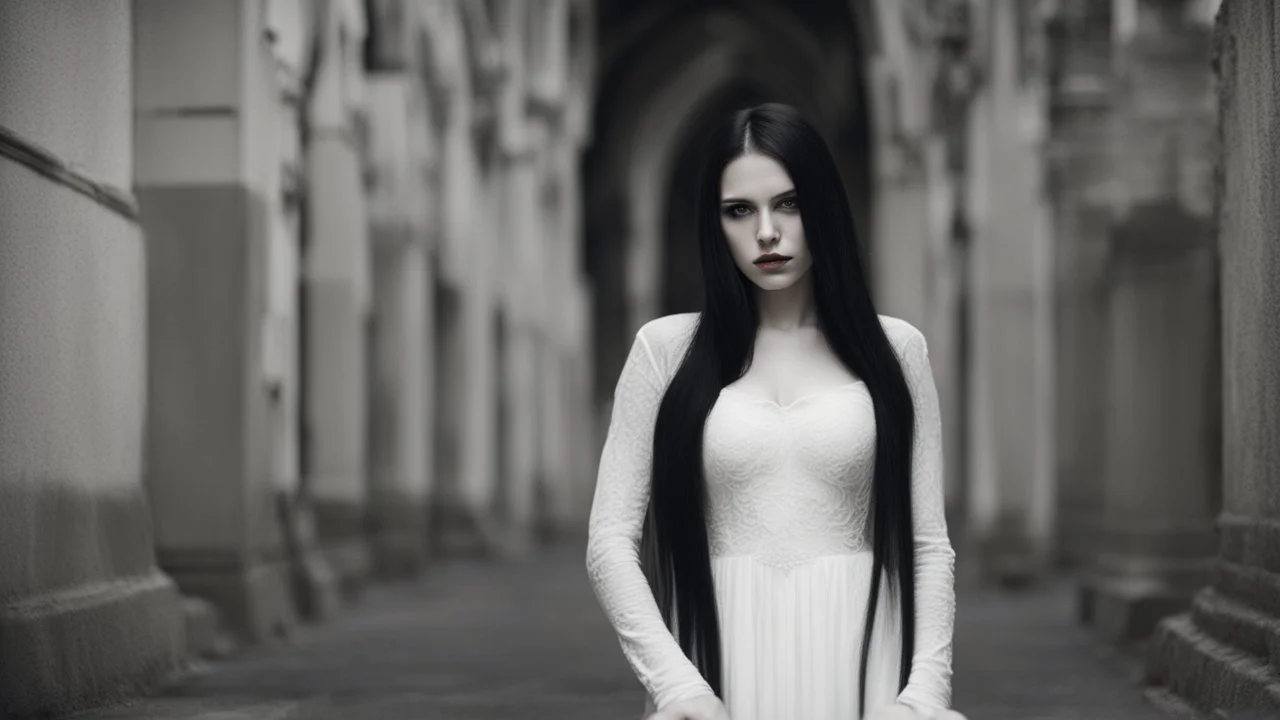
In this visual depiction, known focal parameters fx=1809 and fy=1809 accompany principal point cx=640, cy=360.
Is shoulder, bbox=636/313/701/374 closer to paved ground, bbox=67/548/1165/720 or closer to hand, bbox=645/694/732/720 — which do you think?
hand, bbox=645/694/732/720

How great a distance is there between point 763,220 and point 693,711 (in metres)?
0.79

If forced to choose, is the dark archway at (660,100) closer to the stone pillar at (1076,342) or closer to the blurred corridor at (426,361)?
the blurred corridor at (426,361)

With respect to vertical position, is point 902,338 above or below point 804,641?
above

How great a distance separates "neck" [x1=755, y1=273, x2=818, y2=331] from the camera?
3002 millimetres

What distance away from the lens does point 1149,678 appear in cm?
640

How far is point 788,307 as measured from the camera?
3010 millimetres

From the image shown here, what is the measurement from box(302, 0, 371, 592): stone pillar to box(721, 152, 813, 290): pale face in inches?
347

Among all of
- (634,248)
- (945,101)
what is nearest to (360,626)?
(945,101)

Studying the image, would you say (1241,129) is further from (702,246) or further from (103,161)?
(103,161)

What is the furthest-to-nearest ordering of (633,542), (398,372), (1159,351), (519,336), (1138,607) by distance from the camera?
(519,336), (398,372), (1159,351), (1138,607), (633,542)

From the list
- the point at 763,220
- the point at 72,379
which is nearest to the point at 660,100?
the point at 72,379

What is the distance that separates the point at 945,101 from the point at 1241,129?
11.3 meters

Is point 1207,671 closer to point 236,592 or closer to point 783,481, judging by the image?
point 783,481

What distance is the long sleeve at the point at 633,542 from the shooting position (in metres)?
2.71
